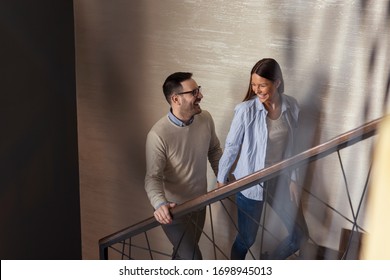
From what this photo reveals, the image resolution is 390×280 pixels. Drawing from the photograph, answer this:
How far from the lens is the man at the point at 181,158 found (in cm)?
342

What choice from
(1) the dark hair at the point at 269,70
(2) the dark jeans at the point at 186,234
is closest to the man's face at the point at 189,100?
(1) the dark hair at the point at 269,70

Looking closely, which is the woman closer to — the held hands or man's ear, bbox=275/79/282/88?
man's ear, bbox=275/79/282/88

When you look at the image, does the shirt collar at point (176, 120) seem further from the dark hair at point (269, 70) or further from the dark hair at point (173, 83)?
the dark hair at point (269, 70)

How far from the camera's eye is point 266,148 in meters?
3.32

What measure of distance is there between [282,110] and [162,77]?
0.69m

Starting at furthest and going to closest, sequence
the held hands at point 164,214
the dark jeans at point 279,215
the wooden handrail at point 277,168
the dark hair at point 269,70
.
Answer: the held hands at point 164,214, the dark jeans at point 279,215, the dark hair at point 269,70, the wooden handrail at point 277,168

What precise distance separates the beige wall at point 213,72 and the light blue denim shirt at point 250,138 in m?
0.06

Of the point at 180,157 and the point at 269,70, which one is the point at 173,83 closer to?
the point at 180,157

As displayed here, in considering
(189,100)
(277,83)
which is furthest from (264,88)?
(189,100)

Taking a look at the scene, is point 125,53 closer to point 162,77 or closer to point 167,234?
point 162,77

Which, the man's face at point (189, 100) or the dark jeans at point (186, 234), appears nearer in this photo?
the man's face at point (189, 100)

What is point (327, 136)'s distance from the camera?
3.21 metres
